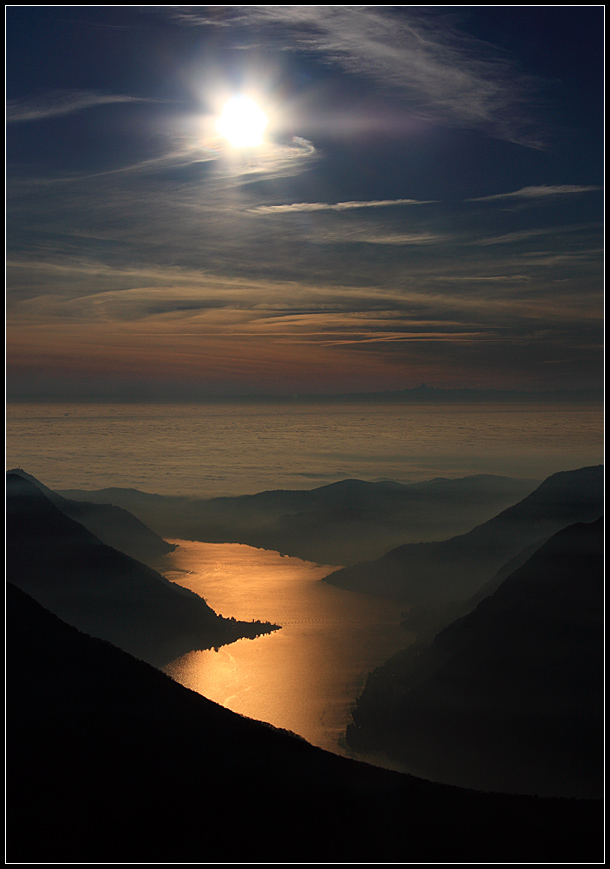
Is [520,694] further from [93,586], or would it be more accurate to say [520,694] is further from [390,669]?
[93,586]

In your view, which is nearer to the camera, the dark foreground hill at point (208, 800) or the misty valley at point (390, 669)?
the dark foreground hill at point (208, 800)

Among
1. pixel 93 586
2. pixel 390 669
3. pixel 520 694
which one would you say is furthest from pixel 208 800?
pixel 93 586

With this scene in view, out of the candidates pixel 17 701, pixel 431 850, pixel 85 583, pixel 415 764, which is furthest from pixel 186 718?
pixel 85 583


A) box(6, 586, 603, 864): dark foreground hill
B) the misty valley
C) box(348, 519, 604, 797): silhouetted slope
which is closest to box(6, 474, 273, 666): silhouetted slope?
the misty valley

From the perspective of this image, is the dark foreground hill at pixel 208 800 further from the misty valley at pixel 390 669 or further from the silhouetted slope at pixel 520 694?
the silhouetted slope at pixel 520 694

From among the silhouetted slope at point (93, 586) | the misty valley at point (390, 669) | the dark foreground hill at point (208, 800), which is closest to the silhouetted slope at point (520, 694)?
the misty valley at point (390, 669)

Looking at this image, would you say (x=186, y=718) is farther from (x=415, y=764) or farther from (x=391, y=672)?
(x=391, y=672)
